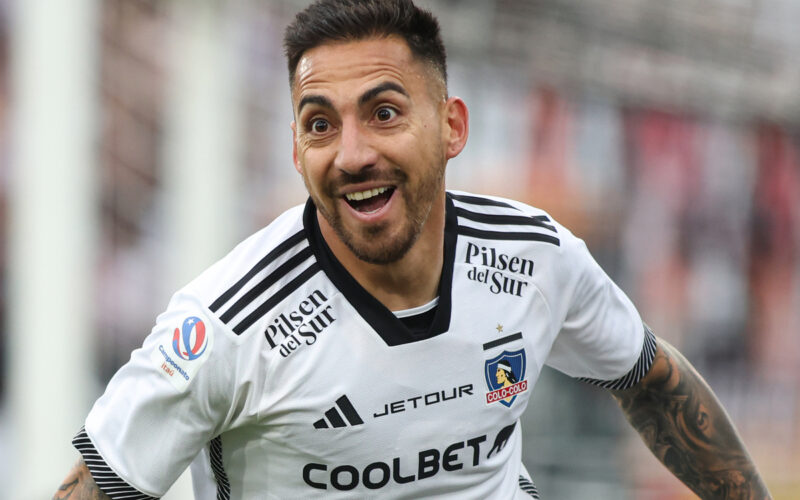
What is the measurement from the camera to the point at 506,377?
2809 mm

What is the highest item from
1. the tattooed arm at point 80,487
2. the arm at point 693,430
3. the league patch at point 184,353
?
the league patch at point 184,353

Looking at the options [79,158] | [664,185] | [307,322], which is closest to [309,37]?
[307,322]

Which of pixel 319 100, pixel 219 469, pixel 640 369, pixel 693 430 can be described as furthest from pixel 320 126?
pixel 693 430

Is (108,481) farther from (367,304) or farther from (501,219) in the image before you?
(501,219)

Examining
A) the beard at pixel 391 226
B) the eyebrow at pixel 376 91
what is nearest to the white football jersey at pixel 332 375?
the beard at pixel 391 226

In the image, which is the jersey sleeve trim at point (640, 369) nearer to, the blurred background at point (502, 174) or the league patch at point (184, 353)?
the league patch at point (184, 353)

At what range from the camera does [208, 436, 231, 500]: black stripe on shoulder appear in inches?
105

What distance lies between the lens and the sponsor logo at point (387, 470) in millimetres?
2619

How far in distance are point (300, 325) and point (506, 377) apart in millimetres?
558

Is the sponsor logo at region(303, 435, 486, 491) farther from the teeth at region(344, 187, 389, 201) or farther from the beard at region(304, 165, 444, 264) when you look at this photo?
the teeth at region(344, 187, 389, 201)

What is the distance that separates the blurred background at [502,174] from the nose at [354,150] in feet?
17.9

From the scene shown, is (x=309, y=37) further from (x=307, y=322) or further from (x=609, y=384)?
(x=609, y=384)

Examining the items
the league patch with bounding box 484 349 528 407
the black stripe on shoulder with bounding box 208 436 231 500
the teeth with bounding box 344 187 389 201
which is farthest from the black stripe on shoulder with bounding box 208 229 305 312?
the league patch with bounding box 484 349 528 407

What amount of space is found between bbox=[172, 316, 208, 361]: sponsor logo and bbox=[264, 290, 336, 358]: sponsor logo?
15cm
